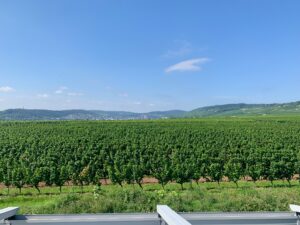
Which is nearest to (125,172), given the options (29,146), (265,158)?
(265,158)

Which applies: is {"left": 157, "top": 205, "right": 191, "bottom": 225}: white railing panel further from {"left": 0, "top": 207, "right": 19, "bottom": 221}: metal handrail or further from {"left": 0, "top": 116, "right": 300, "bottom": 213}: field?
{"left": 0, "top": 116, "right": 300, "bottom": 213}: field

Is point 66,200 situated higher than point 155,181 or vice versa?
point 66,200

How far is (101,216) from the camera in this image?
120 inches

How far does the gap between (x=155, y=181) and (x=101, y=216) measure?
922 inches

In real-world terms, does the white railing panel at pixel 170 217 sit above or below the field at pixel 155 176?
above

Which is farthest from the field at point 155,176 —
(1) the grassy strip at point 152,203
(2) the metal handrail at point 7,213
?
(2) the metal handrail at point 7,213

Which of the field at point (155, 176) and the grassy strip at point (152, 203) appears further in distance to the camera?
the field at point (155, 176)

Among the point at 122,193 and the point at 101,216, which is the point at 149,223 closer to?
the point at 101,216

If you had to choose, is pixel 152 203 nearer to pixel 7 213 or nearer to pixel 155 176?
pixel 7 213

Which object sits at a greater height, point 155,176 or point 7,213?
point 7,213

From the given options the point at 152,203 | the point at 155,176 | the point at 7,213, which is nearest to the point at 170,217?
the point at 7,213

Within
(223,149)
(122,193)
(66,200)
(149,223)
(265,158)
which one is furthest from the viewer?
(223,149)

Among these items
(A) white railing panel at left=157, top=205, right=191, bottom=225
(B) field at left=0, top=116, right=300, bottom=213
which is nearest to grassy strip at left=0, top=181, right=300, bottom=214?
(B) field at left=0, top=116, right=300, bottom=213

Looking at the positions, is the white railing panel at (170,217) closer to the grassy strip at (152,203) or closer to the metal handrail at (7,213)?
the metal handrail at (7,213)
